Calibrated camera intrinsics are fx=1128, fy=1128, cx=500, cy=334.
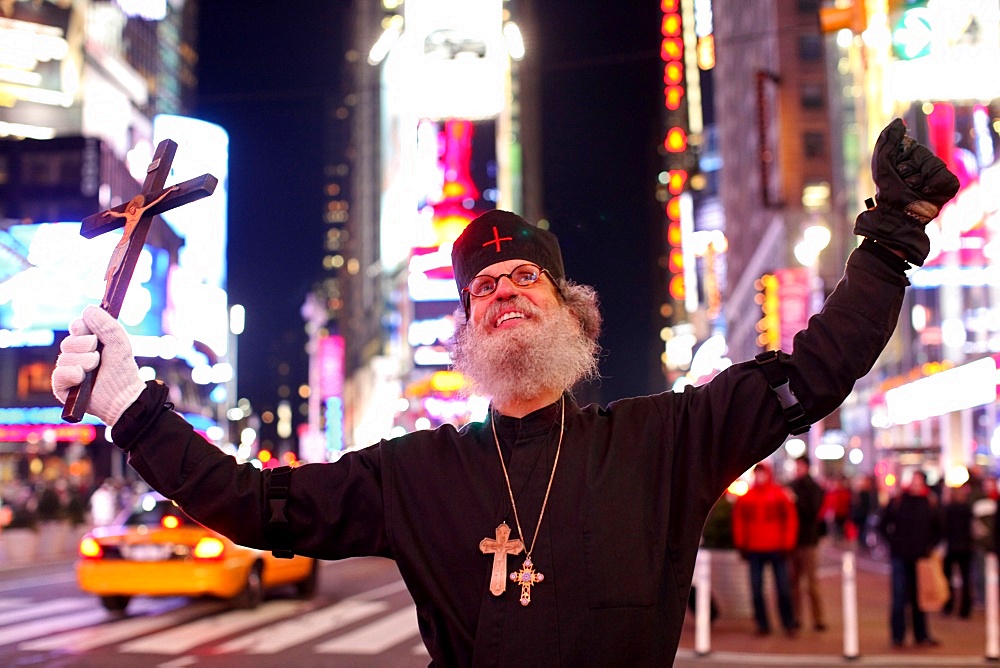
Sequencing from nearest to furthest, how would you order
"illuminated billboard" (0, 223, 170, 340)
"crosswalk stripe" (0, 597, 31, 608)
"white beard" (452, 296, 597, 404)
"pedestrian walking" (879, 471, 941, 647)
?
"white beard" (452, 296, 597, 404)
"pedestrian walking" (879, 471, 941, 647)
"crosswalk stripe" (0, 597, 31, 608)
"illuminated billboard" (0, 223, 170, 340)

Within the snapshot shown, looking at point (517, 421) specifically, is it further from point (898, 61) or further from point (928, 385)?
point (928, 385)

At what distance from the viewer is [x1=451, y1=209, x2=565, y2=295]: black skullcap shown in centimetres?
319

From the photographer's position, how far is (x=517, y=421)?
3027mm

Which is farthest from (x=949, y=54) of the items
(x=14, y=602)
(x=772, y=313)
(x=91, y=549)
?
(x=772, y=313)

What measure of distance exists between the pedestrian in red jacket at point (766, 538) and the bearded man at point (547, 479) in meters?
10.00

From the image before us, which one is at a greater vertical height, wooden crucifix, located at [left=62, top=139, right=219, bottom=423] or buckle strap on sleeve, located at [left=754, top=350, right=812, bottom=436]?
wooden crucifix, located at [left=62, top=139, right=219, bottom=423]

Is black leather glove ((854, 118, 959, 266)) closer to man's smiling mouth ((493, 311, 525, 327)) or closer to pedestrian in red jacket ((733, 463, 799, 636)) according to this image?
man's smiling mouth ((493, 311, 525, 327))

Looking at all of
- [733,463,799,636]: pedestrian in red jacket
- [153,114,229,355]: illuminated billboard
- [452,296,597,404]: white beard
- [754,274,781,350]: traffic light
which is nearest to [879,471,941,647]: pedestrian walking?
[733,463,799,636]: pedestrian in red jacket

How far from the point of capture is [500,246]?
3.20m

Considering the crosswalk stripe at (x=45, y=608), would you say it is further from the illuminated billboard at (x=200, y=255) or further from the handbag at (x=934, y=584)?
the illuminated billboard at (x=200, y=255)

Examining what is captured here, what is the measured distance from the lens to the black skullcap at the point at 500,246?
3.19m

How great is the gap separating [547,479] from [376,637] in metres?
9.15

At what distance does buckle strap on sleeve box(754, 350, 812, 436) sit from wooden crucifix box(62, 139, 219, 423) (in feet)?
5.21

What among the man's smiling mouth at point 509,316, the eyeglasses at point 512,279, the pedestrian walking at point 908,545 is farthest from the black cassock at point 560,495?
the pedestrian walking at point 908,545
